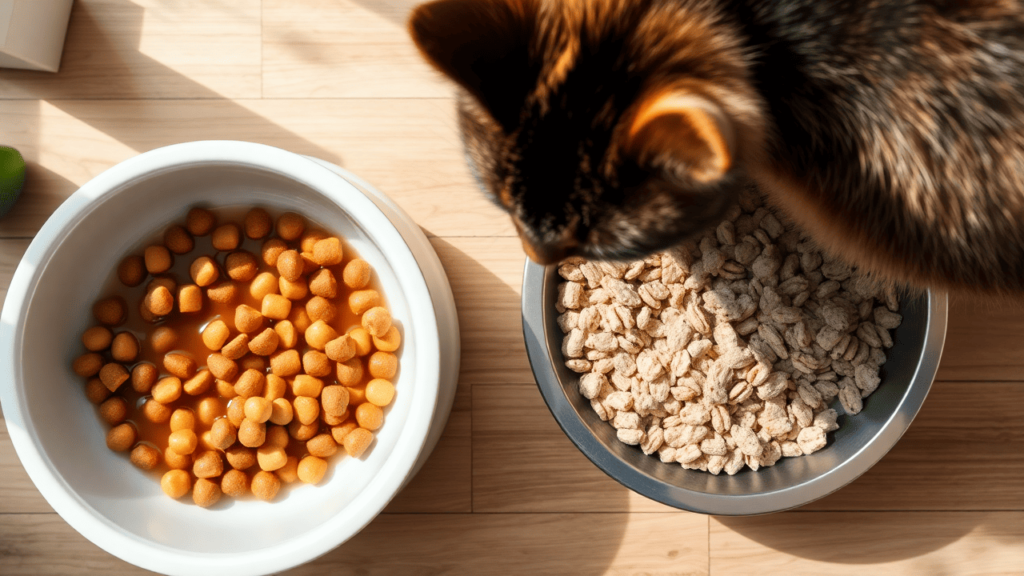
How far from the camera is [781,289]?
102 cm

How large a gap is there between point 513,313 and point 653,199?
2.03 feet

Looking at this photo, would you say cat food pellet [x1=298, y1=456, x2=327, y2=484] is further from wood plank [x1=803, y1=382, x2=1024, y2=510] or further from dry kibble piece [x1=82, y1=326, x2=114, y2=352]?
wood plank [x1=803, y1=382, x2=1024, y2=510]

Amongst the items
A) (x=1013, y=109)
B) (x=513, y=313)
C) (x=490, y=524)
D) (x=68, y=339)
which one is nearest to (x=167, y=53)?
(x=68, y=339)

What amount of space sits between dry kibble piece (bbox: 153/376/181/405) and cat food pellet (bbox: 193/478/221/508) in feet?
0.45

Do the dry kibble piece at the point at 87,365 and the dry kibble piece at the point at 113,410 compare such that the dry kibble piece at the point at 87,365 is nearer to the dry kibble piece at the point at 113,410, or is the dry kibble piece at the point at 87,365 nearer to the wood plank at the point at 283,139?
the dry kibble piece at the point at 113,410

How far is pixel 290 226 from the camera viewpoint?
105cm

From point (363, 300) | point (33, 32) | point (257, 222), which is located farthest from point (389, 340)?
point (33, 32)

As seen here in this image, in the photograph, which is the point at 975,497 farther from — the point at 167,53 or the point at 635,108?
the point at 167,53

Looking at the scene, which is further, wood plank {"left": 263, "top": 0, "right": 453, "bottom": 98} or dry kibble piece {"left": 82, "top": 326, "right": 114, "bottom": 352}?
wood plank {"left": 263, "top": 0, "right": 453, "bottom": 98}

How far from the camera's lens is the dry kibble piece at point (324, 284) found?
1.04 meters

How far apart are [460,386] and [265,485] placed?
1.13 feet

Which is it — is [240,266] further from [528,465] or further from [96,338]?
[528,465]

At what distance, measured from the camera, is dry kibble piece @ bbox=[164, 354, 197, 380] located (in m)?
1.05

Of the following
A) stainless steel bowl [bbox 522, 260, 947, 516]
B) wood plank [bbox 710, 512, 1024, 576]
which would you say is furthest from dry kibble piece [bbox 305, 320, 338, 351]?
wood plank [bbox 710, 512, 1024, 576]
